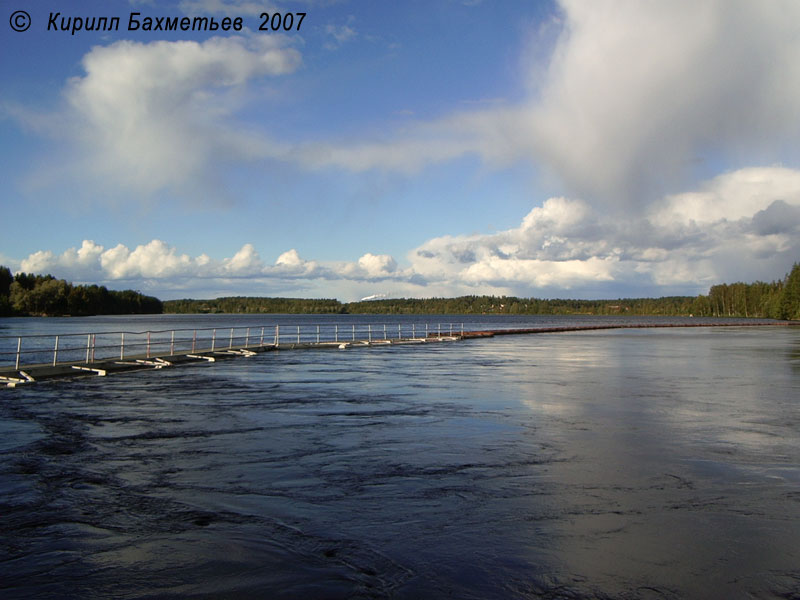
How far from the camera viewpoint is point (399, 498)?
8141 mm

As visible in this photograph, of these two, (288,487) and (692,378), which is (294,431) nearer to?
(288,487)

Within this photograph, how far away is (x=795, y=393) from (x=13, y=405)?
66.6ft

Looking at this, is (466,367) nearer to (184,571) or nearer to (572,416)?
(572,416)

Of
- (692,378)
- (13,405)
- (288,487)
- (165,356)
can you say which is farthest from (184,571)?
(165,356)

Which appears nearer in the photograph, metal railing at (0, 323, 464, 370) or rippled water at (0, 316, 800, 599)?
rippled water at (0, 316, 800, 599)

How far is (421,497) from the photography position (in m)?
8.19

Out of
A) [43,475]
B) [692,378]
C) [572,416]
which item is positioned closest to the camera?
[43,475]

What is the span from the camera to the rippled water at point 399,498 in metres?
5.73

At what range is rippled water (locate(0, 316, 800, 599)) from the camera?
573 centimetres

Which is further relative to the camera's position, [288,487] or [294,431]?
[294,431]

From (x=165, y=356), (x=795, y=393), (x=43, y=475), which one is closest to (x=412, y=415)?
(x=43, y=475)

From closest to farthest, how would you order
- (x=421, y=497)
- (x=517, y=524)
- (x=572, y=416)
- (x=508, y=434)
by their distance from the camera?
(x=517, y=524) < (x=421, y=497) < (x=508, y=434) < (x=572, y=416)

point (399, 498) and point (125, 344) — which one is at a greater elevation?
point (399, 498)

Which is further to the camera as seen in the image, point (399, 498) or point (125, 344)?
point (125, 344)
